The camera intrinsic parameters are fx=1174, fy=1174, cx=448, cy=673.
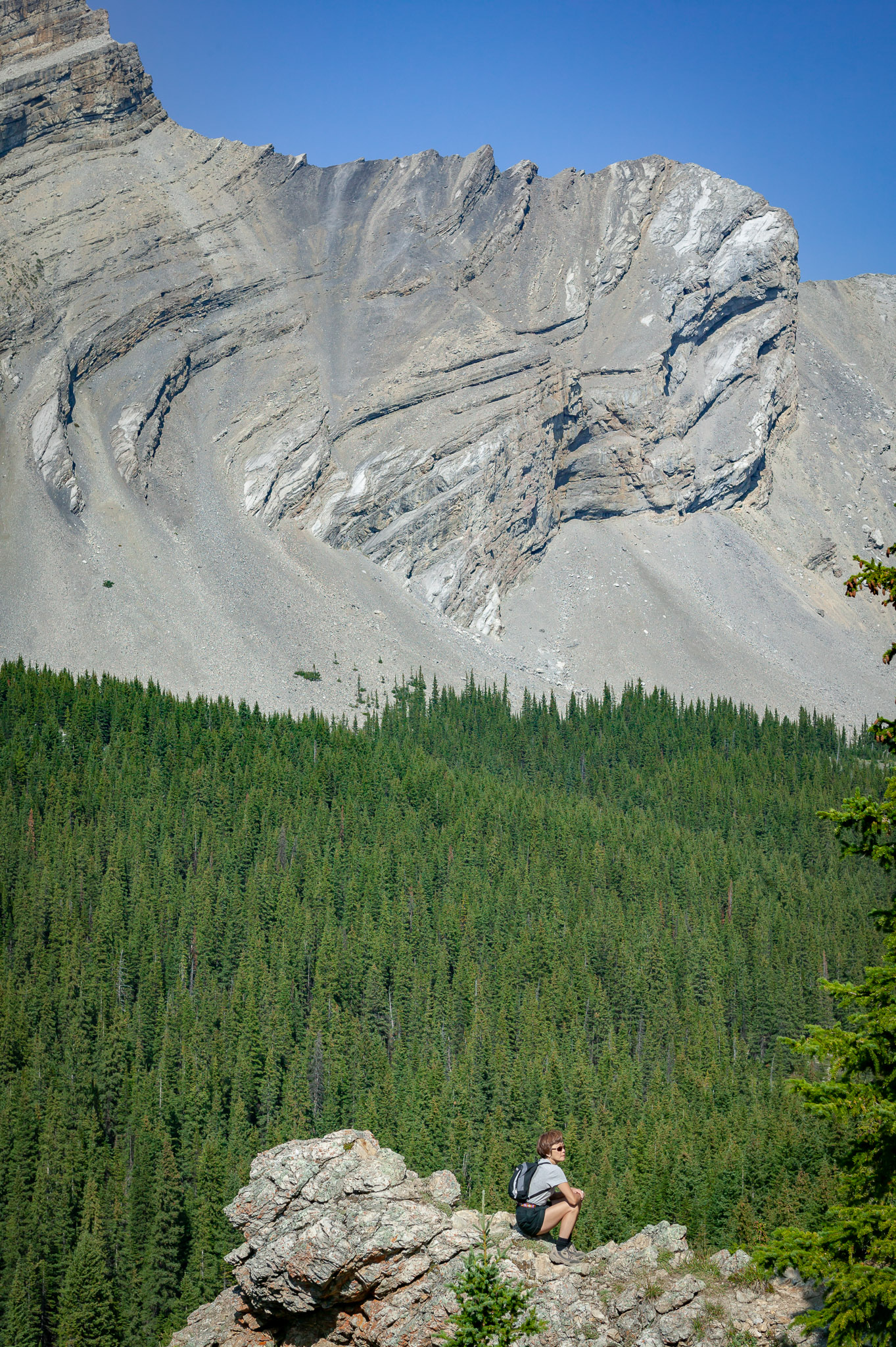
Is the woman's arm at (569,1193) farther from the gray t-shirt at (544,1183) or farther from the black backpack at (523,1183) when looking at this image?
the black backpack at (523,1183)

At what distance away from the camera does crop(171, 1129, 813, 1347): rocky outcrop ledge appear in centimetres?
2605

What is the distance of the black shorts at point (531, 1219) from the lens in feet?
66.2

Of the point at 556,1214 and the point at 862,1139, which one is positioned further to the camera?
the point at 556,1214

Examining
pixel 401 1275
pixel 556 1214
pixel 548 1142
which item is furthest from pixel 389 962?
pixel 548 1142

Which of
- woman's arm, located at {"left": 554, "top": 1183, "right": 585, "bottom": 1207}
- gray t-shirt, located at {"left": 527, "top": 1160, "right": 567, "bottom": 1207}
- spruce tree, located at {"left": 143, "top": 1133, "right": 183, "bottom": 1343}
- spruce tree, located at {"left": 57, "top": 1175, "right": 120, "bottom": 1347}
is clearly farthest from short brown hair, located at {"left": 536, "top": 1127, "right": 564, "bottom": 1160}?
spruce tree, located at {"left": 143, "top": 1133, "right": 183, "bottom": 1343}

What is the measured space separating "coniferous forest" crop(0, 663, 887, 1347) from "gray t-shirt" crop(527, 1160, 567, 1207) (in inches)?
1085

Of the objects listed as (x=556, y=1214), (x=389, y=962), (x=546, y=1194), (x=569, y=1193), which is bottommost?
(x=389, y=962)

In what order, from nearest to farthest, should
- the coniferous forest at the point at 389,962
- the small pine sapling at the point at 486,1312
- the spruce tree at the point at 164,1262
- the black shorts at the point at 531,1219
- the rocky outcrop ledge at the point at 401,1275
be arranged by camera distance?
the small pine sapling at the point at 486,1312
the black shorts at the point at 531,1219
the rocky outcrop ledge at the point at 401,1275
the spruce tree at the point at 164,1262
the coniferous forest at the point at 389,962

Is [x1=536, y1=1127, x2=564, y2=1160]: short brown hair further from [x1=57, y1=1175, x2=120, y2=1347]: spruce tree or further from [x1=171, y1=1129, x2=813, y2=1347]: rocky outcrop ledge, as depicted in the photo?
[x1=57, y1=1175, x2=120, y2=1347]: spruce tree

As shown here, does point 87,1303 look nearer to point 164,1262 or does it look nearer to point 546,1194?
point 164,1262

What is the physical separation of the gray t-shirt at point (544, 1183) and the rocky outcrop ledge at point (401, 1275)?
642cm

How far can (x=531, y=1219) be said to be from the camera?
66.3 feet

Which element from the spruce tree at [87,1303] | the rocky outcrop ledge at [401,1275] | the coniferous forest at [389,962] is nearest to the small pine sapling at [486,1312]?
the rocky outcrop ledge at [401,1275]

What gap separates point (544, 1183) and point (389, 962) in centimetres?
8975
